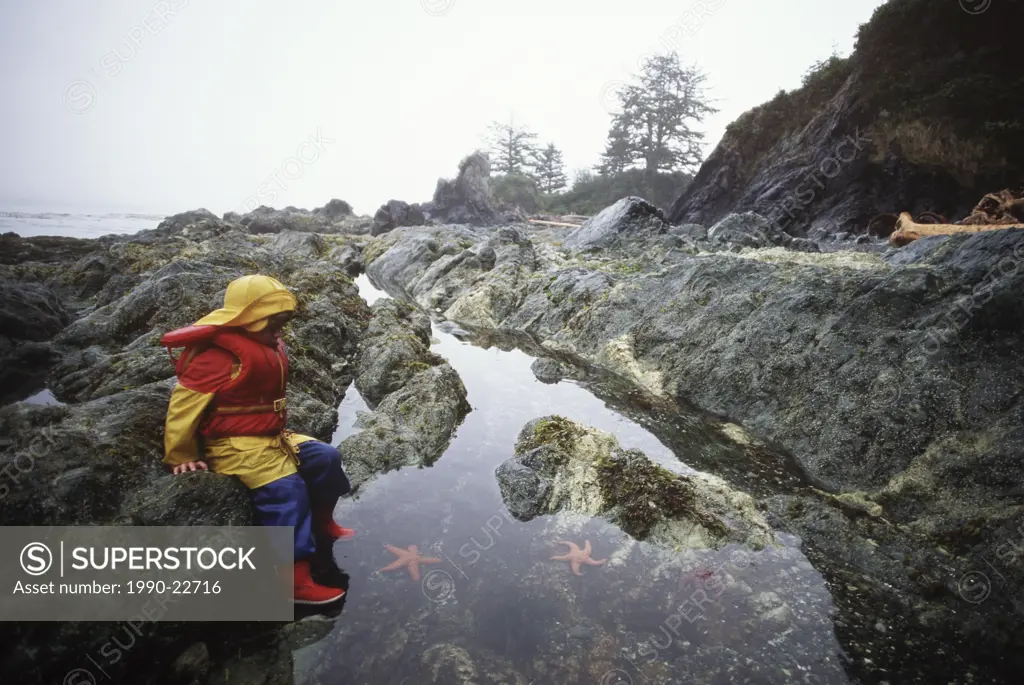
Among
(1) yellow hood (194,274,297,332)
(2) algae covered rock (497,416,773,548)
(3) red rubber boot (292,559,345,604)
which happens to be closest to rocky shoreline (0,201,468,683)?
(3) red rubber boot (292,559,345,604)

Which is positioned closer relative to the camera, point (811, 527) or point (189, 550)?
point (189, 550)

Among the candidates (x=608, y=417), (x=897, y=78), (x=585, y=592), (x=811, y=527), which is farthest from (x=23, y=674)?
(x=897, y=78)

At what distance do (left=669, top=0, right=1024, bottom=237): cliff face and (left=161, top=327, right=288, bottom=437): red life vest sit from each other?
21.7 metres

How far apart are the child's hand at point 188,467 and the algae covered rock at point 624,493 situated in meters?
3.37

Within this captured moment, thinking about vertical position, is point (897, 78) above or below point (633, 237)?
above

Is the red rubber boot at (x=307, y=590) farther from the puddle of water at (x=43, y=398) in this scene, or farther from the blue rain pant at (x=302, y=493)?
the puddle of water at (x=43, y=398)

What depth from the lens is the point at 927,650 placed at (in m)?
4.04

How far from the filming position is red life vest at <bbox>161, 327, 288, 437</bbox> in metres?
4.33

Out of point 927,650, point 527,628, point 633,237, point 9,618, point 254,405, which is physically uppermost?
point 633,237

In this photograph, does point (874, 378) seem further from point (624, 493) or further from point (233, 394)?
point (233, 394)

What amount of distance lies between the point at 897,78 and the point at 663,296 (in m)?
18.1

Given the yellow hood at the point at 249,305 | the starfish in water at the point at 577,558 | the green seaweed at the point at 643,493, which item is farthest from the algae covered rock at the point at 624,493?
the yellow hood at the point at 249,305

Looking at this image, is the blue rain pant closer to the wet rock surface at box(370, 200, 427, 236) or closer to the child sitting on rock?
the child sitting on rock

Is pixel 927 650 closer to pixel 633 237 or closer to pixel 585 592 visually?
pixel 585 592
